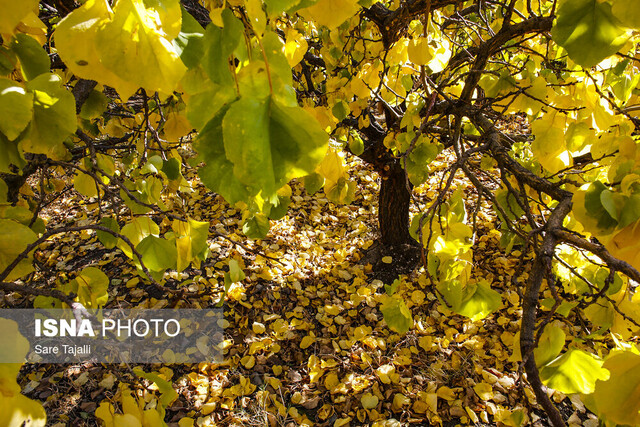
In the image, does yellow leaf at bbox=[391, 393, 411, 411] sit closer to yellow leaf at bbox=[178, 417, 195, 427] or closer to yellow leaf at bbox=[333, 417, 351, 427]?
yellow leaf at bbox=[333, 417, 351, 427]

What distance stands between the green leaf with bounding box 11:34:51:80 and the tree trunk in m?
2.55

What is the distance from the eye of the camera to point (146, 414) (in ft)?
2.37

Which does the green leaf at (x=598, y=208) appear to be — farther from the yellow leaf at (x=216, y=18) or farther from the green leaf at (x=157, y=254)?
the green leaf at (x=157, y=254)

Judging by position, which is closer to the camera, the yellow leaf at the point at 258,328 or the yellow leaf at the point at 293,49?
the yellow leaf at the point at 293,49

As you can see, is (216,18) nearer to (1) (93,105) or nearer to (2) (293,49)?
(2) (293,49)

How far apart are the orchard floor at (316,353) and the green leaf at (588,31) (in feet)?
4.73

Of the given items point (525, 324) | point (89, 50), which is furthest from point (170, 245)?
point (525, 324)

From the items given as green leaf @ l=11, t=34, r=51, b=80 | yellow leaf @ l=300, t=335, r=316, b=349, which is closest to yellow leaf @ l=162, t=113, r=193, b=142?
green leaf @ l=11, t=34, r=51, b=80

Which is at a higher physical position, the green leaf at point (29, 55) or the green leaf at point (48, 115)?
the green leaf at point (29, 55)

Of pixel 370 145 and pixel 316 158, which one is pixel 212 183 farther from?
pixel 370 145

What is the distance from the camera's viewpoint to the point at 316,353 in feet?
7.92

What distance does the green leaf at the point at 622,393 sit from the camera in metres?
0.45

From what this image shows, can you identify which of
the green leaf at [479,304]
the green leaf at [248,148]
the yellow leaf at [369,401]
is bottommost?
the yellow leaf at [369,401]

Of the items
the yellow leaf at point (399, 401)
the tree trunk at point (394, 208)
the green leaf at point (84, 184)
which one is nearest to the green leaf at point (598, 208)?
the green leaf at point (84, 184)
